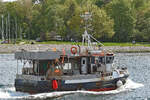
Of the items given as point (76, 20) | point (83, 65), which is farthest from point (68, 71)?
point (76, 20)

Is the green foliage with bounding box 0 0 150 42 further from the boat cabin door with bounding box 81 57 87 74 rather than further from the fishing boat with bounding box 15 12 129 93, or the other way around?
the boat cabin door with bounding box 81 57 87 74

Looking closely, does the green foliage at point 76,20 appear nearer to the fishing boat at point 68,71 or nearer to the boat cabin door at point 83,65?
the fishing boat at point 68,71

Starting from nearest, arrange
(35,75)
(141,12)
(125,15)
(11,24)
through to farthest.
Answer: (35,75) < (125,15) < (141,12) < (11,24)

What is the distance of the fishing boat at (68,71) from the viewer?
118ft

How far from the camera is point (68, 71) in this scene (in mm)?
38125

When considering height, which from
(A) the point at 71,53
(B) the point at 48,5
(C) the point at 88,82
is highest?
(B) the point at 48,5

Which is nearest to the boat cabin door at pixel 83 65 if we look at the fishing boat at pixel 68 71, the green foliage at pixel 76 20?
the fishing boat at pixel 68 71

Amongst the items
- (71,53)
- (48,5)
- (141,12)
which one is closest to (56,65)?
(71,53)

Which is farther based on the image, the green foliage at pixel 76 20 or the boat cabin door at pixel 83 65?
the green foliage at pixel 76 20

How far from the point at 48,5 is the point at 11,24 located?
15.2 metres

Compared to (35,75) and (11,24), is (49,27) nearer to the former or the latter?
(11,24)

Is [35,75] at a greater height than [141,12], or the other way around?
[141,12]

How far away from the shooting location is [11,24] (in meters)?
138

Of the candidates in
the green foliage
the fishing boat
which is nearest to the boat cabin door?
the fishing boat
